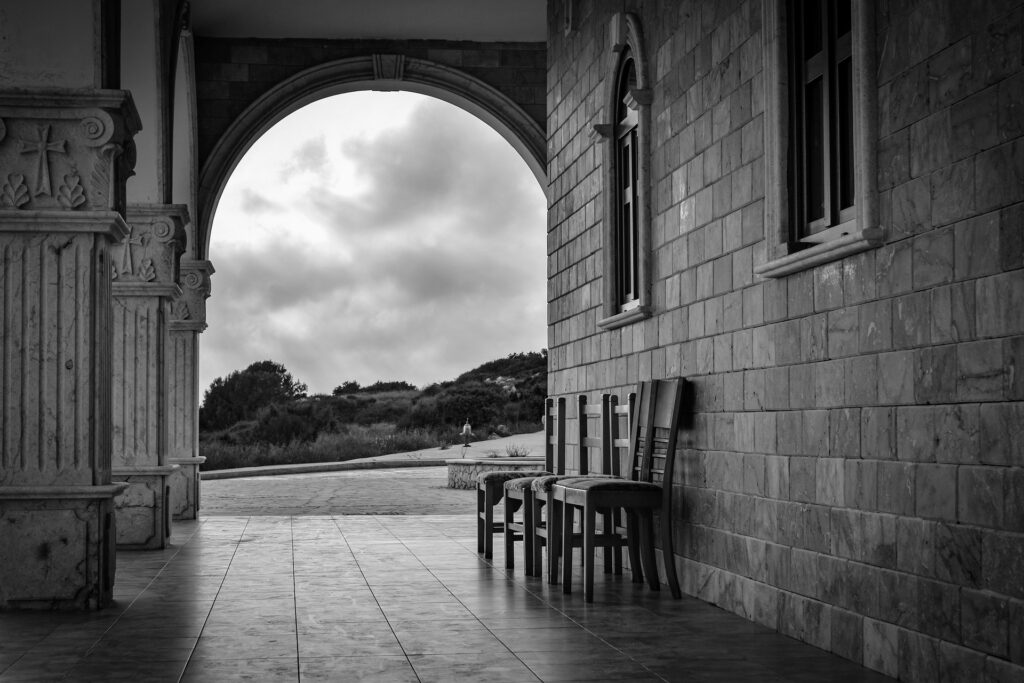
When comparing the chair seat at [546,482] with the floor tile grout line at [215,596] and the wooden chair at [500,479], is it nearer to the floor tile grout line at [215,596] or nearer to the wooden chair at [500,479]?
the wooden chair at [500,479]

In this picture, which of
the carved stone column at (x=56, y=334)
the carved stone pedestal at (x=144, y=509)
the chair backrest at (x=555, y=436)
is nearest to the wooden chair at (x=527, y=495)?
the chair backrest at (x=555, y=436)

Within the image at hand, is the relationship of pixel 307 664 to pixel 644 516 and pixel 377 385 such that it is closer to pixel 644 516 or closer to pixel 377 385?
pixel 644 516

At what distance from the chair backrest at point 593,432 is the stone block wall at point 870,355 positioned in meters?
0.41

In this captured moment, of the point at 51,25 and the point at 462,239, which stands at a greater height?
the point at 462,239

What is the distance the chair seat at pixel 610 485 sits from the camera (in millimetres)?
5660

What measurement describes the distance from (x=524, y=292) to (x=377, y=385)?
5007 mm

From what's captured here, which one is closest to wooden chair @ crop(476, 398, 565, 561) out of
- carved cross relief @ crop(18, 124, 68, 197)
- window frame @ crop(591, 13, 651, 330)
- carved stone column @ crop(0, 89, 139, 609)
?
window frame @ crop(591, 13, 651, 330)

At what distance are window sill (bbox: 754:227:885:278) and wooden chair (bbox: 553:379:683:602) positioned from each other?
1.16 metres

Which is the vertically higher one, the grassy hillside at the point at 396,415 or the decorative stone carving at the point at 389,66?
the decorative stone carving at the point at 389,66

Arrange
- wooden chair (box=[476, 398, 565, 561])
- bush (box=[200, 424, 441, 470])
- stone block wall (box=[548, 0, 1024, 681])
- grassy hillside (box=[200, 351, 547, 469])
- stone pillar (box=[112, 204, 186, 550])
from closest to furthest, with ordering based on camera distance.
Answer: stone block wall (box=[548, 0, 1024, 681]), wooden chair (box=[476, 398, 565, 561]), stone pillar (box=[112, 204, 186, 550]), bush (box=[200, 424, 441, 470]), grassy hillside (box=[200, 351, 547, 469])

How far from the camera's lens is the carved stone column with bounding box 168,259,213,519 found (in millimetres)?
10812

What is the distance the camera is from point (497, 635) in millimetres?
4746

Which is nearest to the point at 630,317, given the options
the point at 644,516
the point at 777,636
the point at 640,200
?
the point at 640,200

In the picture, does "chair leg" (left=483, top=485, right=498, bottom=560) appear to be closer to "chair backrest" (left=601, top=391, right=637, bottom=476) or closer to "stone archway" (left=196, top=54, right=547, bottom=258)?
"chair backrest" (left=601, top=391, right=637, bottom=476)
